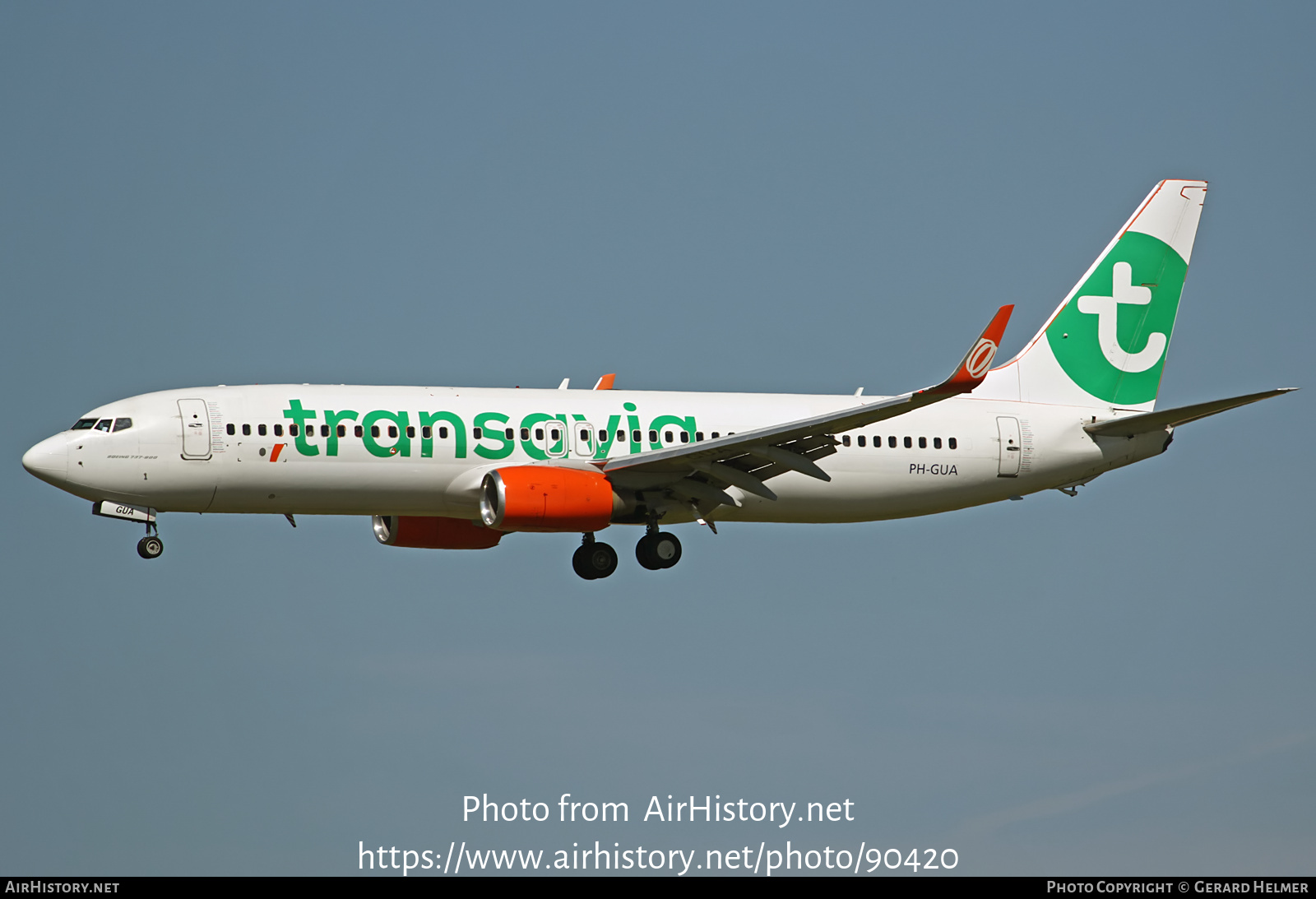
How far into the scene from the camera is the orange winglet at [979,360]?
38.0 metres

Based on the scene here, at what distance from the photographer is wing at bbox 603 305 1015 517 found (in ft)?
138

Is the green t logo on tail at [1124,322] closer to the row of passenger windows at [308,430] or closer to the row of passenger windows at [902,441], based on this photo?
the row of passenger windows at [902,441]

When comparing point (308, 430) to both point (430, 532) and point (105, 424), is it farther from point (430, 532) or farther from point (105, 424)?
point (430, 532)

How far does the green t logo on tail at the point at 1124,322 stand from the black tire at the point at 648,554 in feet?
42.8

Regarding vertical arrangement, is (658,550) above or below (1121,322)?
below

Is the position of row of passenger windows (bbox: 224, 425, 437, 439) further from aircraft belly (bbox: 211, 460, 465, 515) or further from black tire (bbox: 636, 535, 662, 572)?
black tire (bbox: 636, 535, 662, 572)

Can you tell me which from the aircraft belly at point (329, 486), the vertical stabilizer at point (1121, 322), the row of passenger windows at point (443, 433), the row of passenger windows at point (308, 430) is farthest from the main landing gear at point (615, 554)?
the vertical stabilizer at point (1121, 322)

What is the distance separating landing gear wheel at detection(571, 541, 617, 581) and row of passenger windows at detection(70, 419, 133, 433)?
1152cm

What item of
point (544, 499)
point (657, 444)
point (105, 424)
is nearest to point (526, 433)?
point (544, 499)

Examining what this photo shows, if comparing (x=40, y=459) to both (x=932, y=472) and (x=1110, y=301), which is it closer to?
(x=932, y=472)

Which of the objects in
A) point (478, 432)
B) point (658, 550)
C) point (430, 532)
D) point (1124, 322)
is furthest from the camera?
point (1124, 322)

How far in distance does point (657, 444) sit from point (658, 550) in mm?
2876

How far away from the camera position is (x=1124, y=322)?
51.2m

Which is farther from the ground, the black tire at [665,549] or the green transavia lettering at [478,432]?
the green transavia lettering at [478,432]
